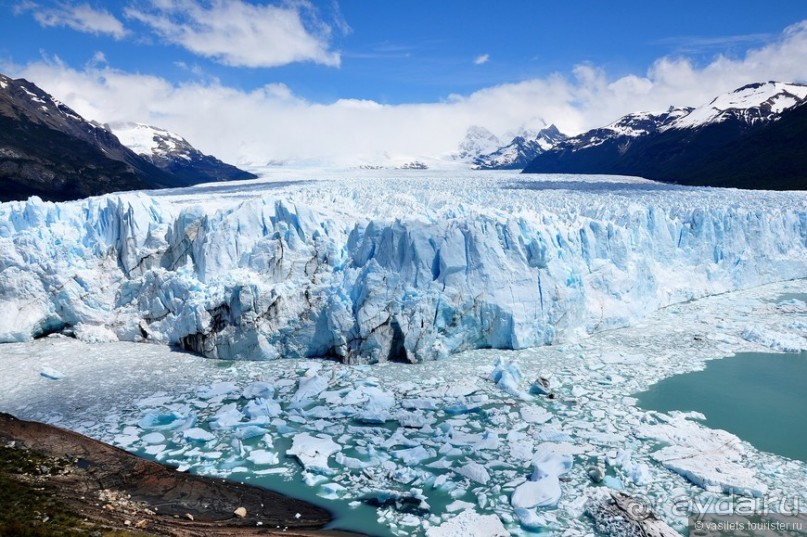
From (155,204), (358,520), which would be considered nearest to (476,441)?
(358,520)

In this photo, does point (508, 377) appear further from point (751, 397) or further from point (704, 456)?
point (751, 397)

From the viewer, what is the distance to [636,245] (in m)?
16.2

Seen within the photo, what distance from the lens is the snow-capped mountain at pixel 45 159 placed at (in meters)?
55.9

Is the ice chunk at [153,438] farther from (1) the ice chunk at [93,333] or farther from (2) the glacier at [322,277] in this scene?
(1) the ice chunk at [93,333]

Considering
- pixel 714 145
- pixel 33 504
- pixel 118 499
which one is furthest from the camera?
pixel 714 145

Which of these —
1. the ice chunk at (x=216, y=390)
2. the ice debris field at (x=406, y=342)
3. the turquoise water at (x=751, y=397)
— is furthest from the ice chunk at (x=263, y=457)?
the turquoise water at (x=751, y=397)

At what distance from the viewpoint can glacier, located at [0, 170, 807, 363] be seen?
12.6 meters

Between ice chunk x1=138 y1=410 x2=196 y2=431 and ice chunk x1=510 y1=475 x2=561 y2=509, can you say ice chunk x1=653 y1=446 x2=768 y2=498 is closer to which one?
ice chunk x1=510 y1=475 x2=561 y2=509

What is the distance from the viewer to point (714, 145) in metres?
73.4

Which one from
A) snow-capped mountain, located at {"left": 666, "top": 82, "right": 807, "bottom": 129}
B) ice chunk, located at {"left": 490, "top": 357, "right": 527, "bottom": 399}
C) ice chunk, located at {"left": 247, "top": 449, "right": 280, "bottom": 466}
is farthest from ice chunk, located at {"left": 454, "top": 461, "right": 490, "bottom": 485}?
snow-capped mountain, located at {"left": 666, "top": 82, "right": 807, "bottom": 129}

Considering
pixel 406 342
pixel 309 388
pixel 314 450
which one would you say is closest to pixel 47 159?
pixel 406 342

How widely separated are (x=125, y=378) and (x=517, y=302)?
864cm

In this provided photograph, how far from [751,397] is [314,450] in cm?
792

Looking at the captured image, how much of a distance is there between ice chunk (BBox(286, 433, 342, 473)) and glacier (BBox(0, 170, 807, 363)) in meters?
3.53
